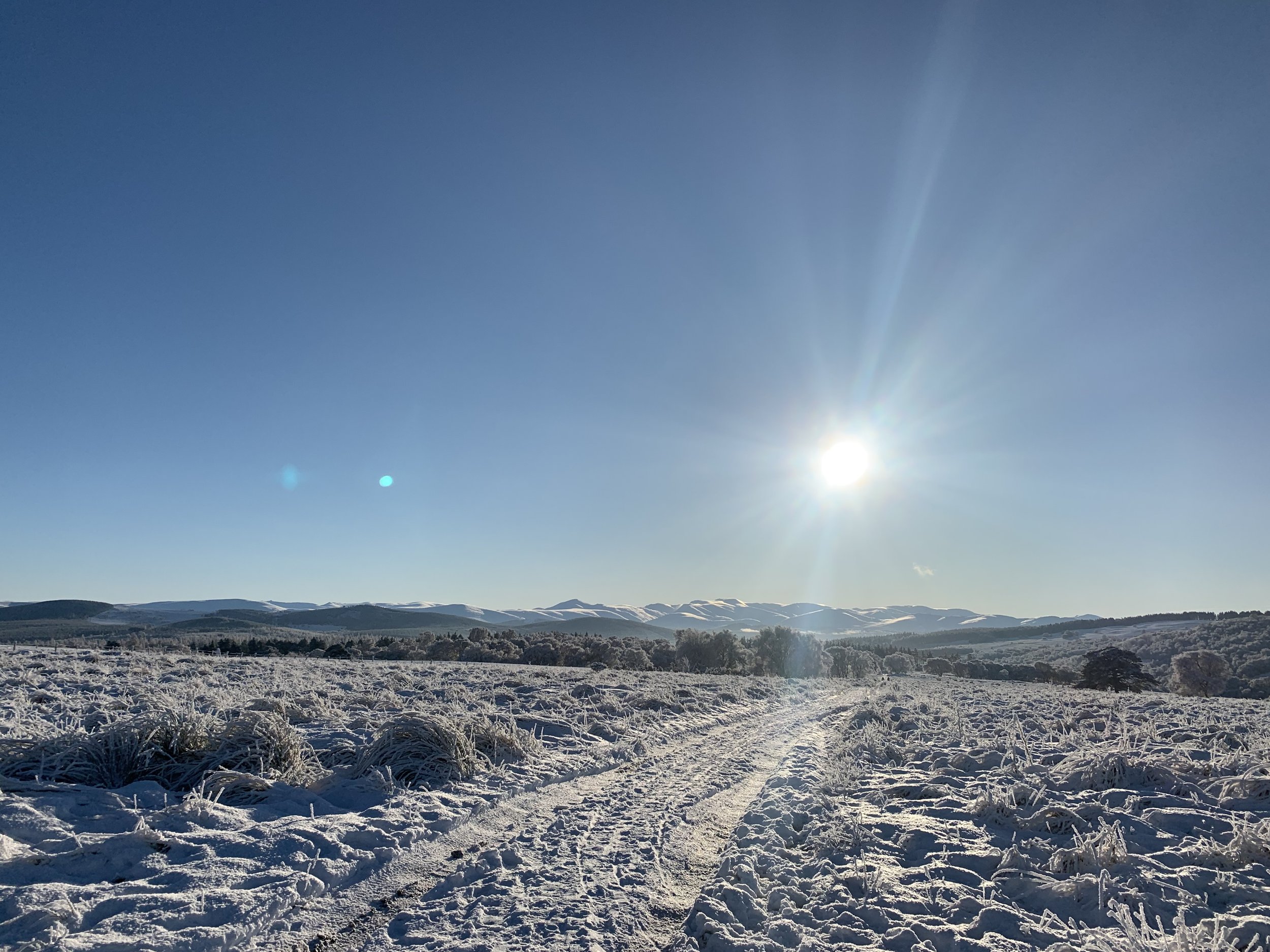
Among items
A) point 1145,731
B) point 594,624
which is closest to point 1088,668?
point 1145,731

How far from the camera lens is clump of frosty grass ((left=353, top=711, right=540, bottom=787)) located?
7355 mm

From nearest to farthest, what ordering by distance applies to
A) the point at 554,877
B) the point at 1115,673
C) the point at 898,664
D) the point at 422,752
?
1. the point at 554,877
2. the point at 422,752
3. the point at 1115,673
4. the point at 898,664

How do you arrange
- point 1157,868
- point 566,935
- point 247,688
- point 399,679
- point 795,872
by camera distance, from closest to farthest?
point 566,935, point 1157,868, point 795,872, point 247,688, point 399,679

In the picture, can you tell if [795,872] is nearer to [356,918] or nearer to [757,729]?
[356,918]

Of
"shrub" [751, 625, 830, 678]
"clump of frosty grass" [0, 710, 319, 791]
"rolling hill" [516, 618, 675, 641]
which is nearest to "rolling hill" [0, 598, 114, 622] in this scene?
"rolling hill" [516, 618, 675, 641]

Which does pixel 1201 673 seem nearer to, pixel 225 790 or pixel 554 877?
pixel 554 877

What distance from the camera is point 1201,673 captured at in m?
34.3

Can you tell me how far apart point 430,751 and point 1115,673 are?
4583 cm

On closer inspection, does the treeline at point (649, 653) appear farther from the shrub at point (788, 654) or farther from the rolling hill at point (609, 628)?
the rolling hill at point (609, 628)

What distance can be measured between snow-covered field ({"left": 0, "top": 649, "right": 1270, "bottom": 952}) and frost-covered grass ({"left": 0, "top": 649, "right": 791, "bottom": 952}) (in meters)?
0.03

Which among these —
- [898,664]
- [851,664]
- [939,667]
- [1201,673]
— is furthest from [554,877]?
[898,664]

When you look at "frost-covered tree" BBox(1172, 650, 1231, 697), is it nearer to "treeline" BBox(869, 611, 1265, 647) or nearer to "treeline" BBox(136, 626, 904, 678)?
"treeline" BBox(136, 626, 904, 678)

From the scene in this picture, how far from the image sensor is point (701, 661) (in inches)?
1964

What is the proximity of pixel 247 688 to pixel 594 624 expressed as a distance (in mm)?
129916
